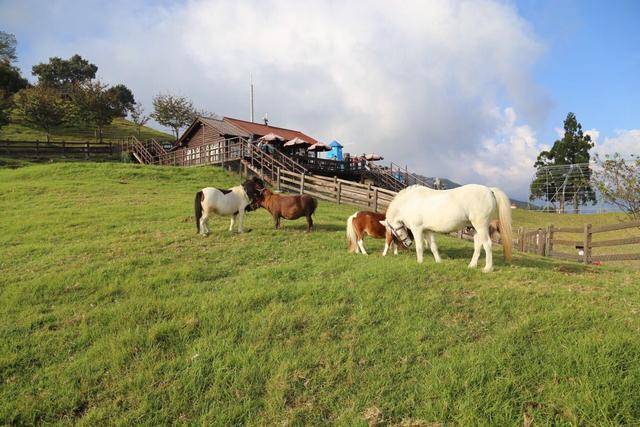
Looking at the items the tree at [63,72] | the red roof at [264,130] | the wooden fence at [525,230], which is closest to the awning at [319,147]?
the red roof at [264,130]

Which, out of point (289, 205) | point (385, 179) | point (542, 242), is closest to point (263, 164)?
point (385, 179)

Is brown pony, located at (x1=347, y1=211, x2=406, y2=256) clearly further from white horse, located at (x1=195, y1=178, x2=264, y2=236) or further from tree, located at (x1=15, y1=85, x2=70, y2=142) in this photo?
tree, located at (x1=15, y1=85, x2=70, y2=142)

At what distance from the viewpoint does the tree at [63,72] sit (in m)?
68.9

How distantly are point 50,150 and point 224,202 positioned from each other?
1337 inches

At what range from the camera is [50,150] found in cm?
3547

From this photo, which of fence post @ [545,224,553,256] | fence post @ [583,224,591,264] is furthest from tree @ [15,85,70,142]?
fence post @ [583,224,591,264]

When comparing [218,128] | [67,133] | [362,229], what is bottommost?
[362,229]

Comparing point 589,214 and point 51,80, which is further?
point 51,80

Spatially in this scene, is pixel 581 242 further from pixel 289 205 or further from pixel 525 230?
pixel 289 205

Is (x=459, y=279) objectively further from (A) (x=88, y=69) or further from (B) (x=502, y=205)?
(A) (x=88, y=69)

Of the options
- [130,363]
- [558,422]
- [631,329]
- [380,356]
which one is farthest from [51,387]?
[631,329]

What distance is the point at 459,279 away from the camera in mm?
6270

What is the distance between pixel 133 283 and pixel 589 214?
44741mm

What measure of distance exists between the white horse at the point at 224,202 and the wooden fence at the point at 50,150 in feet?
107
